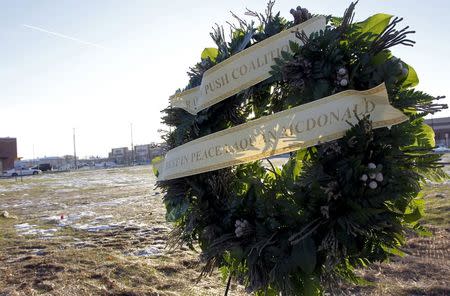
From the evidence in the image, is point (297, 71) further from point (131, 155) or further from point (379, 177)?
point (131, 155)

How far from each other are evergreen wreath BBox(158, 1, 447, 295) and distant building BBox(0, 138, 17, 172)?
241 feet

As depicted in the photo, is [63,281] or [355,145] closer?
[355,145]

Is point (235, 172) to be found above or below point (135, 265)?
above

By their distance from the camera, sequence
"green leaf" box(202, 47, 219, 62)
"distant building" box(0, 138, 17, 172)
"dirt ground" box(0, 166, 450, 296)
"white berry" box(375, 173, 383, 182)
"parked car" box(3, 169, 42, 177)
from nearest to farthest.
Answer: "white berry" box(375, 173, 383, 182)
"green leaf" box(202, 47, 219, 62)
"dirt ground" box(0, 166, 450, 296)
"parked car" box(3, 169, 42, 177)
"distant building" box(0, 138, 17, 172)

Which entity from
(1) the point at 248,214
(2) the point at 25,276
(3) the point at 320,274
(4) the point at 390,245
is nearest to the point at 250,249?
(1) the point at 248,214

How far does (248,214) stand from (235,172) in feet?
1.45

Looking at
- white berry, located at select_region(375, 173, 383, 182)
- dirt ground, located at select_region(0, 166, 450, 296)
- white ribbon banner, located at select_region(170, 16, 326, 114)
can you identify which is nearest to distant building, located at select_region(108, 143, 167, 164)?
dirt ground, located at select_region(0, 166, 450, 296)

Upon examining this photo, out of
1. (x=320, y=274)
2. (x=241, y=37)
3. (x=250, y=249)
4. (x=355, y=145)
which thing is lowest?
(x=320, y=274)

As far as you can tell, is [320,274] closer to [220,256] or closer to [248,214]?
[248,214]

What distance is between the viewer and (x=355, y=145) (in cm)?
164

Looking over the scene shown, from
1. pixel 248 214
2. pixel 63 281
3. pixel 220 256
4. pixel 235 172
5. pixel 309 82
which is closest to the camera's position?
pixel 309 82

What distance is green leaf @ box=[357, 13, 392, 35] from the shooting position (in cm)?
183

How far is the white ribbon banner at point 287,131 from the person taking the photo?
165 centimetres

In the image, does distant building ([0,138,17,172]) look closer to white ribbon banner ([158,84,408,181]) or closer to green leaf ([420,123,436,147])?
white ribbon banner ([158,84,408,181])
